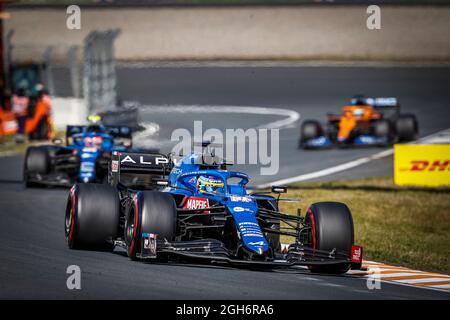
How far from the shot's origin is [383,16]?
4812 cm

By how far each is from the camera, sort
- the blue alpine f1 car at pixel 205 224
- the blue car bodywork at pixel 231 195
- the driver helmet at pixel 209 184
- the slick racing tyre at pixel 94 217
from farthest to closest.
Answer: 1. the driver helmet at pixel 209 184
2. the slick racing tyre at pixel 94 217
3. the blue alpine f1 car at pixel 205 224
4. the blue car bodywork at pixel 231 195

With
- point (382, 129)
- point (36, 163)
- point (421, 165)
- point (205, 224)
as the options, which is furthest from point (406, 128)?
point (205, 224)

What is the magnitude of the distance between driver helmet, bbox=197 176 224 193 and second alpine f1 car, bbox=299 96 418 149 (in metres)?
16.4

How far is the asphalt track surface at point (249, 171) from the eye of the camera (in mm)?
10609

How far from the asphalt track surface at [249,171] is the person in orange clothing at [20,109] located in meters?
4.03

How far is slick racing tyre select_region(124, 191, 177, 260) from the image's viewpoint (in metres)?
11.9

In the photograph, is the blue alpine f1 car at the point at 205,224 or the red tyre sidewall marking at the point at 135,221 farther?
the red tyre sidewall marking at the point at 135,221

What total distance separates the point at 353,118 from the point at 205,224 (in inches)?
675

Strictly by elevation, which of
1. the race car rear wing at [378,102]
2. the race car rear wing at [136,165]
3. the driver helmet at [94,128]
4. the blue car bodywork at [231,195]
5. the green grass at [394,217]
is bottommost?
the green grass at [394,217]

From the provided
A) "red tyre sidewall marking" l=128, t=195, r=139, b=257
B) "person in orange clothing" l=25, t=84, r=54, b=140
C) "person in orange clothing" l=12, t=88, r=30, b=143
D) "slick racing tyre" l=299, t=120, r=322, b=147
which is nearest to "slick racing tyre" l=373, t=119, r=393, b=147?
"slick racing tyre" l=299, t=120, r=322, b=147

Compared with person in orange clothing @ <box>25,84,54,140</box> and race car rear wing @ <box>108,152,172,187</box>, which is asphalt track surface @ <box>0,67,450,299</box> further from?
person in orange clothing @ <box>25,84,54,140</box>

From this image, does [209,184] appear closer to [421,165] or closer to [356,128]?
[421,165]

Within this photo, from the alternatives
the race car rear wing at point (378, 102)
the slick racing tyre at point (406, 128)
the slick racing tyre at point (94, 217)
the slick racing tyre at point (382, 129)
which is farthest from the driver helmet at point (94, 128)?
the slick racing tyre at point (406, 128)

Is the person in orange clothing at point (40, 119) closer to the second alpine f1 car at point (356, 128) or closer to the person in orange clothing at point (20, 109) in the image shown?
the person in orange clothing at point (20, 109)
